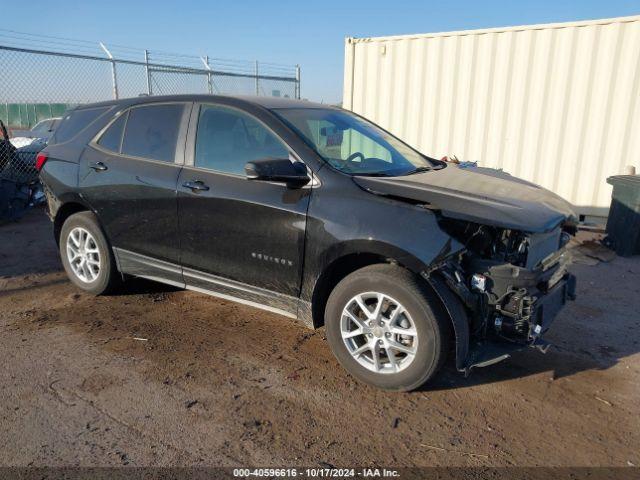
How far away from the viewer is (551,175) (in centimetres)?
782

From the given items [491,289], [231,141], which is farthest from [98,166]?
[491,289]

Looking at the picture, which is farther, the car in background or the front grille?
the car in background

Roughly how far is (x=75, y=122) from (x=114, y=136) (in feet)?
2.33

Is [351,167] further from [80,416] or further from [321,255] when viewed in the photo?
[80,416]

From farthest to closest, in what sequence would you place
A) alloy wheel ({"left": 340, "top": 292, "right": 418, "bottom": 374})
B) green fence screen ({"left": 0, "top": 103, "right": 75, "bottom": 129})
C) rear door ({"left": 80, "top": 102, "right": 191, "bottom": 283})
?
green fence screen ({"left": 0, "top": 103, "right": 75, "bottom": 129}), rear door ({"left": 80, "top": 102, "right": 191, "bottom": 283}), alloy wheel ({"left": 340, "top": 292, "right": 418, "bottom": 374})

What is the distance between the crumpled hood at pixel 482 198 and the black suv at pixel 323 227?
0.01 meters

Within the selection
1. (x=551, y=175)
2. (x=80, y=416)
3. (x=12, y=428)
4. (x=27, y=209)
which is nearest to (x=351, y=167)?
(x=80, y=416)

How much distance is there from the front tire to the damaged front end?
0.40 ft

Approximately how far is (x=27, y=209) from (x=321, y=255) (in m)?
6.92

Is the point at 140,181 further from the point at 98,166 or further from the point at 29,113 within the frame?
the point at 29,113

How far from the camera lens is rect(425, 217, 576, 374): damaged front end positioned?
2887 mm

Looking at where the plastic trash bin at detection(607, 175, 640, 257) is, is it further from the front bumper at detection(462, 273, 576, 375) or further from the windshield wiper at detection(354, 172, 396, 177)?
the windshield wiper at detection(354, 172, 396, 177)

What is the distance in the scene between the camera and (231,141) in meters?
3.77

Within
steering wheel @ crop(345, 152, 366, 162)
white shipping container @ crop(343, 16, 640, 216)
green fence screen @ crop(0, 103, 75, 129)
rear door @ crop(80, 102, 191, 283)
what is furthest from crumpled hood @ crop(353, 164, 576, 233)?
green fence screen @ crop(0, 103, 75, 129)
